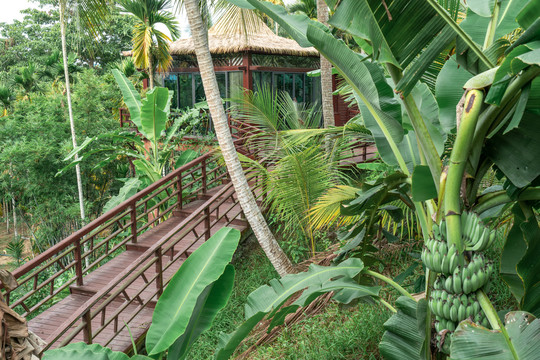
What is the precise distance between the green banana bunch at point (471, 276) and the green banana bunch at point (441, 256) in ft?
0.11

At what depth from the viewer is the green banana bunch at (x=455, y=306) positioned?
2309mm

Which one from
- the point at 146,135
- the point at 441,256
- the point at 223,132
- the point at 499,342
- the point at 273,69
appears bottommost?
the point at 499,342

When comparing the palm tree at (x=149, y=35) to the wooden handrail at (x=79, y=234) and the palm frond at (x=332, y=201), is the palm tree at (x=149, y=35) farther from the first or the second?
the palm frond at (x=332, y=201)

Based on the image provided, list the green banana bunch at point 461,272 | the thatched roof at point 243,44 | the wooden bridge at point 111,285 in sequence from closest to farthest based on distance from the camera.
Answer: the green banana bunch at point 461,272
the wooden bridge at point 111,285
the thatched roof at point 243,44

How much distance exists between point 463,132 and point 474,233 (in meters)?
0.52

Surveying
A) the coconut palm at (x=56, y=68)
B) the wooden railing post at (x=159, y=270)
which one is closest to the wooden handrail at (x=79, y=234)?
the wooden railing post at (x=159, y=270)

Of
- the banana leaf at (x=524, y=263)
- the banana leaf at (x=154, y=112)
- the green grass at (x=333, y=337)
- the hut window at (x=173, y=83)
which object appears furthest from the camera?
the hut window at (x=173, y=83)

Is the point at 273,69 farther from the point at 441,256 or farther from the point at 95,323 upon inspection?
the point at 441,256

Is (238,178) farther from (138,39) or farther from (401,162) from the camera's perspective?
(138,39)

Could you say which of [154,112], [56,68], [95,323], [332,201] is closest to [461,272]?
[332,201]

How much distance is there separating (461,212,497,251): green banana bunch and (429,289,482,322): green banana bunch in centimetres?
25

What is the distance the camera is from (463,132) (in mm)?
2213

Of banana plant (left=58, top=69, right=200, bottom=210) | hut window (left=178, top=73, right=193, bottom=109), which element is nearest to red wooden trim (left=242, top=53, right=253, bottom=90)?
banana plant (left=58, top=69, right=200, bottom=210)

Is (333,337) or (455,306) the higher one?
(455,306)
